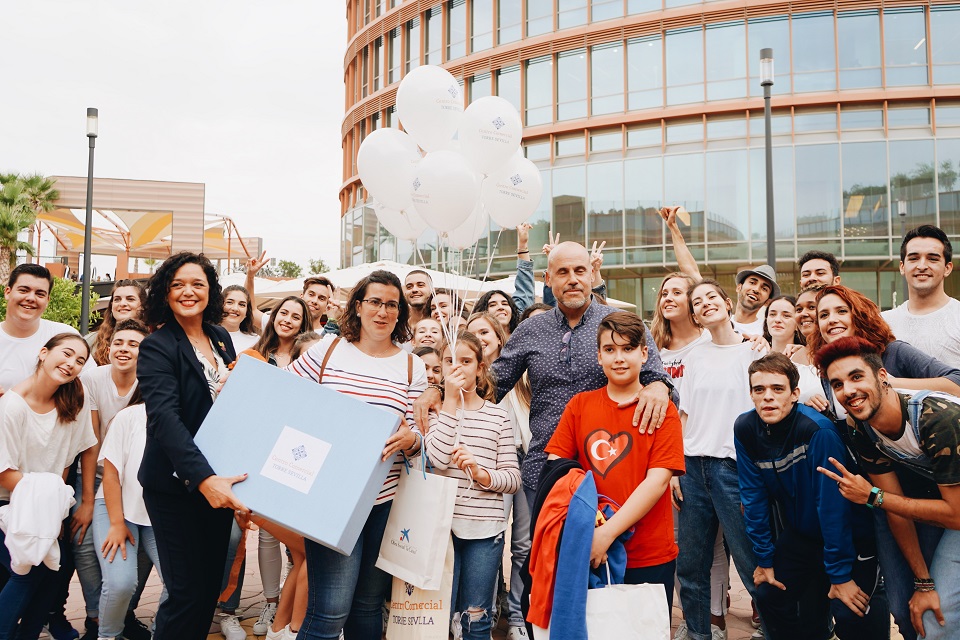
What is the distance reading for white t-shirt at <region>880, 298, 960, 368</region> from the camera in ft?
12.4

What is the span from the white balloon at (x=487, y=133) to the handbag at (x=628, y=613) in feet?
10.4

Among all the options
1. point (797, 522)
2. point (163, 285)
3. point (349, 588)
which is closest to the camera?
point (349, 588)

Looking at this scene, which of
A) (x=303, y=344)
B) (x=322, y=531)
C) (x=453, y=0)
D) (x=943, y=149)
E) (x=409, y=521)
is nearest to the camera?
(x=322, y=531)

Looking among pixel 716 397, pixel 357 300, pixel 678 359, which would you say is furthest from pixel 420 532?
pixel 678 359

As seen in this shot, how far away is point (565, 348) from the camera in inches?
146

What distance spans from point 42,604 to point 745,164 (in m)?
19.5

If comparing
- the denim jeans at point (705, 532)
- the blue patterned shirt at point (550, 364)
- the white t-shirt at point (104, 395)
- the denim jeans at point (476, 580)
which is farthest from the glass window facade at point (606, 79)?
Answer: the denim jeans at point (476, 580)

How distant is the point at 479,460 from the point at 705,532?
5.23 feet

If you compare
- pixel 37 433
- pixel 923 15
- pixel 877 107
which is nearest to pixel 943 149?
pixel 877 107

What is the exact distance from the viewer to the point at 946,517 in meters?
3.00

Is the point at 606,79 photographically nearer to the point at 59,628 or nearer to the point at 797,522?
the point at 797,522

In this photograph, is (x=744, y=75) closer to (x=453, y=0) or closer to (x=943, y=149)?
(x=943, y=149)

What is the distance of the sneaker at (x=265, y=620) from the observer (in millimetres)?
4559

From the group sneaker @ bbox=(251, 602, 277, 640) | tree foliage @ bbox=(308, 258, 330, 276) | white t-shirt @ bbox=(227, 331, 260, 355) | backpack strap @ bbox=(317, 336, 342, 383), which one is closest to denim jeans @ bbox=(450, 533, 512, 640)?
backpack strap @ bbox=(317, 336, 342, 383)
